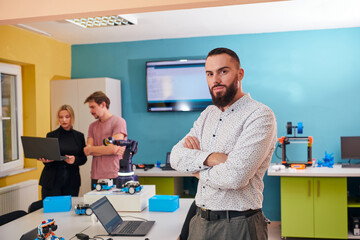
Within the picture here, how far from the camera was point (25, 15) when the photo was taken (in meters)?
2.69

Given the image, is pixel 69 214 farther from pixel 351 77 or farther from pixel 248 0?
pixel 351 77

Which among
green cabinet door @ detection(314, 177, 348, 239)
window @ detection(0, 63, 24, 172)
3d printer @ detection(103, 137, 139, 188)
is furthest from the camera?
window @ detection(0, 63, 24, 172)

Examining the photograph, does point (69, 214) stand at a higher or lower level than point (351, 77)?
lower

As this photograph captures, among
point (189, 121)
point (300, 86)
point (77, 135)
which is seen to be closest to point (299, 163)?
point (300, 86)

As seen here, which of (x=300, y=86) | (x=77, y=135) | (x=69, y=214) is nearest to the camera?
(x=69, y=214)

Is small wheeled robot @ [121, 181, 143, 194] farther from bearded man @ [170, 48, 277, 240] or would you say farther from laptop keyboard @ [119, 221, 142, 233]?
bearded man @ [170, 48, 277, 240]

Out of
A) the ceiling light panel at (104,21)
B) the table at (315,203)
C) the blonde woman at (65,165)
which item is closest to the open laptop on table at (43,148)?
the blonde woman at (65,165)

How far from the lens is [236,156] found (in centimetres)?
212

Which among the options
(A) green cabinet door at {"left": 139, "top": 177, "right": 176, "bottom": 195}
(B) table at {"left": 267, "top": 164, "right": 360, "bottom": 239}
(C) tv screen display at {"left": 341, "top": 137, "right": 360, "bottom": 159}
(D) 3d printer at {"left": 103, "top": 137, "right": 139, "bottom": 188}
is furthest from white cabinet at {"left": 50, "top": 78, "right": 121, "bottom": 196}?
(C) tv screen display at {"left": 341, "top": 137, "right": 360, "bottom": 159}

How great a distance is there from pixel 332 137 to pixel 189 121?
78.1 inches

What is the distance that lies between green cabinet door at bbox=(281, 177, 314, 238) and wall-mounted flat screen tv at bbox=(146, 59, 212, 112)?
1597 millimetres

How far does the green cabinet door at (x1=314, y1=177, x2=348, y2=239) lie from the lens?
480 cm

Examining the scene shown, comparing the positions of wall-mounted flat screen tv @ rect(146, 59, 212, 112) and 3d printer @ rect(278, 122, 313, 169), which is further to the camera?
wall-mounted flat screen tv @ rect(146, 59, 212, 112)

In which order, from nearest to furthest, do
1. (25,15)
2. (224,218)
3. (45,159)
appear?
(224,218) → (25,15) → (45,159)
